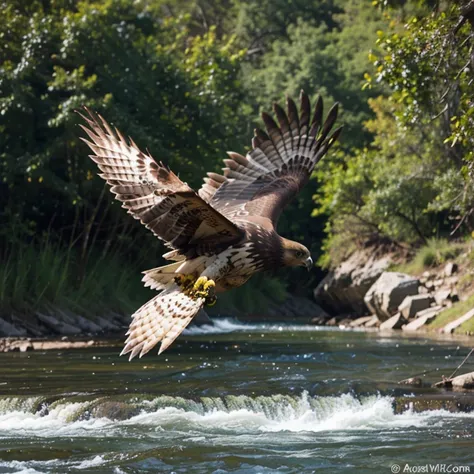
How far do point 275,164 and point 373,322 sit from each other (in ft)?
57.6

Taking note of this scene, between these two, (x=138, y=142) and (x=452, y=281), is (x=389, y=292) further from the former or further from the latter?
(x=138, y=142)

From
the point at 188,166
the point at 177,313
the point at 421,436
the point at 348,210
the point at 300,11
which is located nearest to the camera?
the point at 177,313

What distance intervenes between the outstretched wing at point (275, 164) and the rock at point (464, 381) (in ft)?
16.7

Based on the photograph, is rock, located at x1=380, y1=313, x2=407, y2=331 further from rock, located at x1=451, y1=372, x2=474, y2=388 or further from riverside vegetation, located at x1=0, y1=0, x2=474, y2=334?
rock, located at x1=451, y1=372, x2=474, y2=388

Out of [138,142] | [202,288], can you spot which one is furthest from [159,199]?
[138,142]

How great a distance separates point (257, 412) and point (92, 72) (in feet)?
48.3

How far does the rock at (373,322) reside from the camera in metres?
27.5

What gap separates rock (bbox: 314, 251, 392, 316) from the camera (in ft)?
97.2

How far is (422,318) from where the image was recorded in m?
24.8

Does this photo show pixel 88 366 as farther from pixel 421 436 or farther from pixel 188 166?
pixel 188 166

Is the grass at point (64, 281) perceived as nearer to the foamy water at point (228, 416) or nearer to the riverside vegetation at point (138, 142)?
the riverside vegetation at point (138, 142)

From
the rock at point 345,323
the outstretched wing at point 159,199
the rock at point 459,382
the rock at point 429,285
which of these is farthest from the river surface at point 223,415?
the rock at point 345,323

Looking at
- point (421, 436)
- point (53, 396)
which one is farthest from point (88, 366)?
point (421, 436)

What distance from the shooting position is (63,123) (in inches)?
896
